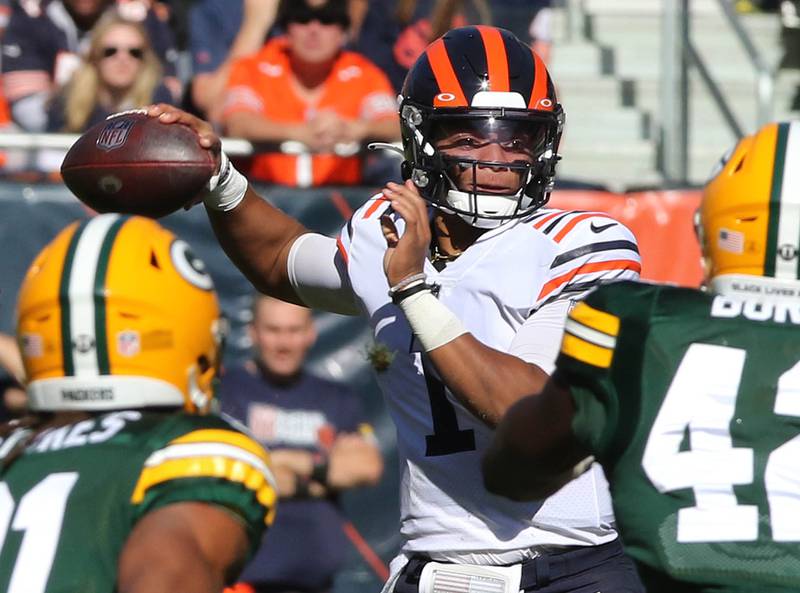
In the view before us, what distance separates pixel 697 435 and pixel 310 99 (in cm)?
496

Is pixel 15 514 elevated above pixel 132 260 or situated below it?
→ below

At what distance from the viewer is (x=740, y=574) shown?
7.67 ft

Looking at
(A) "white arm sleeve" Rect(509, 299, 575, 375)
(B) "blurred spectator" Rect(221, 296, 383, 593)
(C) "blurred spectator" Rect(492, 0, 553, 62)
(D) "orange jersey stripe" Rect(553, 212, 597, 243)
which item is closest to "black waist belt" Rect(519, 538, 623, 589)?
(A) "white arm sleeve" Rect(509, 299, 575, 375)

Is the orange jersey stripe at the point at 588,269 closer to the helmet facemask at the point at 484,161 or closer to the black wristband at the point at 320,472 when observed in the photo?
the helmet facemask at the point at 484,161

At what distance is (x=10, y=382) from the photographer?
19.8 feet

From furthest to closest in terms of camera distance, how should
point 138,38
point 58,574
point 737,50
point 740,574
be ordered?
1. point 737,50
2. point 138,38
3. point 58,574
4. point 740,574

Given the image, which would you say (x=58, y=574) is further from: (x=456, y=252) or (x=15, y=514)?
(x=456, y=252)

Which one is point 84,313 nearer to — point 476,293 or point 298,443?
point 476,293

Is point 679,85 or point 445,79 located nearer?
point 445,79

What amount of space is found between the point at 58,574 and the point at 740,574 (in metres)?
1.32

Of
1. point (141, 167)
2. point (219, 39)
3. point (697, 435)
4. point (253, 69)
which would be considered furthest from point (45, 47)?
point (697, 435)

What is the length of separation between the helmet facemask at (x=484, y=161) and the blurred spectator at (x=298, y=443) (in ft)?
8.28

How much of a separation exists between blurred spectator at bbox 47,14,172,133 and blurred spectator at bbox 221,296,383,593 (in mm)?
1366

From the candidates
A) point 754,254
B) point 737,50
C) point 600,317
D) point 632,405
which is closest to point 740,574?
point 632,405
